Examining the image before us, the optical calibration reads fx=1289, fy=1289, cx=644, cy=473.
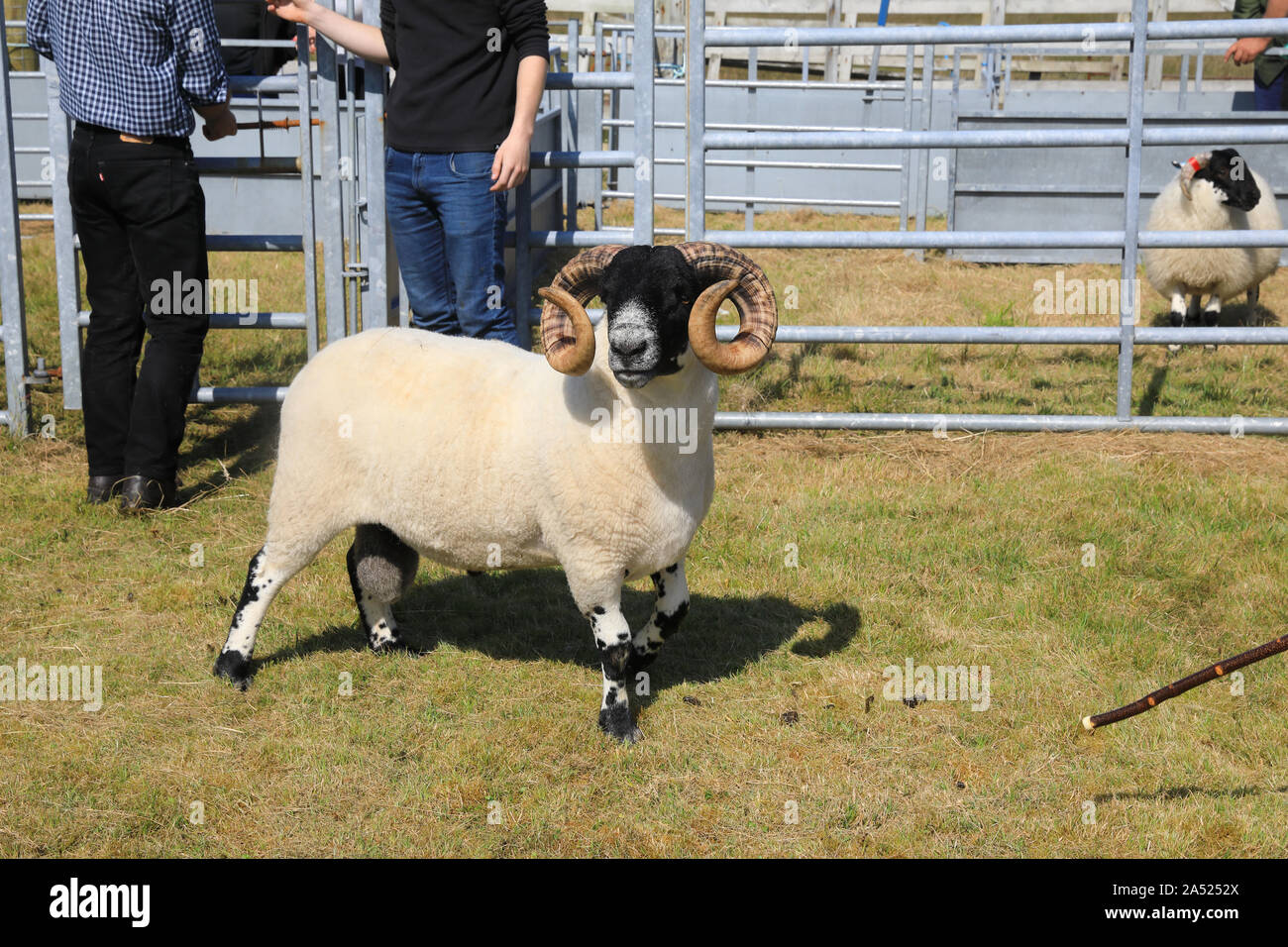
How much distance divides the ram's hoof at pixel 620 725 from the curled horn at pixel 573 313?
1087 mm

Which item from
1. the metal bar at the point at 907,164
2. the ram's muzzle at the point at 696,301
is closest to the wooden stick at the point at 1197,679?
the ram's muzzle at the point at 696,301

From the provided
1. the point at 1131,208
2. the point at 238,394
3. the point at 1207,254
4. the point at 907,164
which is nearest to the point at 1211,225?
the point at 1207,254

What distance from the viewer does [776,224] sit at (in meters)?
14.7

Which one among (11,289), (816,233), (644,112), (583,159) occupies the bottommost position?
(11,289)

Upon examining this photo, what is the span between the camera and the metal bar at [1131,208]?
6.52m

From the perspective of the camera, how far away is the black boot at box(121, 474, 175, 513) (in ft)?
19.3

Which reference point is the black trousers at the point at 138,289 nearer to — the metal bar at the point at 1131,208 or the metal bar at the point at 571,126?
the metal bar at the point at 1131,208

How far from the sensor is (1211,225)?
9375 millimetres

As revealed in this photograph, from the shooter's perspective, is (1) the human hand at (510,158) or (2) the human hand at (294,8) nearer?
(1) the human hand at (510,158)

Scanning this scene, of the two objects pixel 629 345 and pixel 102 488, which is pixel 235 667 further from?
pixel 102 488

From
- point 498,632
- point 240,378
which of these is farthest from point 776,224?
point 498,632

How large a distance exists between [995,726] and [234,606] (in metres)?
2.89

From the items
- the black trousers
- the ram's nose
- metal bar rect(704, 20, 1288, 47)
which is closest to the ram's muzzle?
the ram's nose

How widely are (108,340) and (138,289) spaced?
273mm
